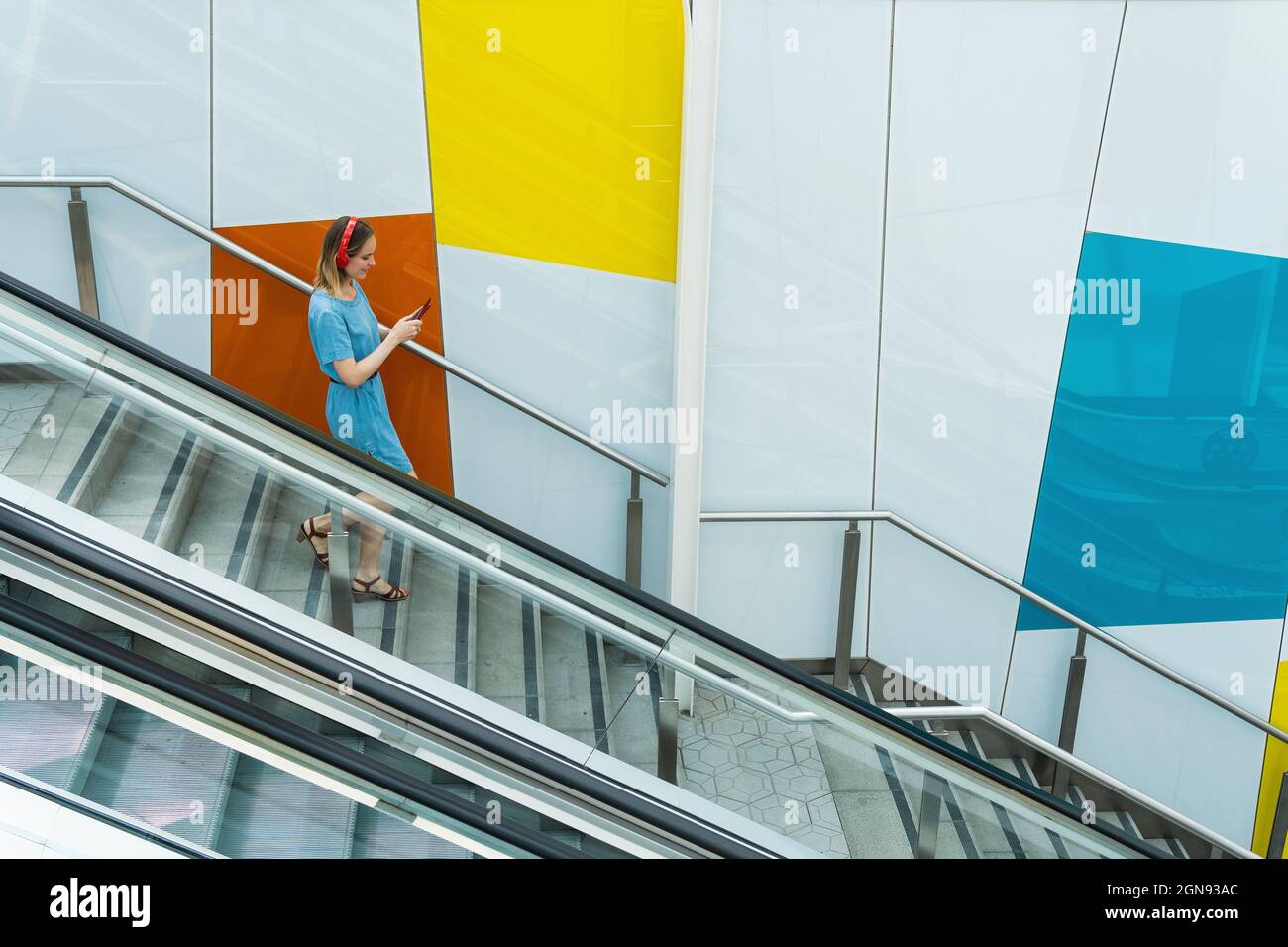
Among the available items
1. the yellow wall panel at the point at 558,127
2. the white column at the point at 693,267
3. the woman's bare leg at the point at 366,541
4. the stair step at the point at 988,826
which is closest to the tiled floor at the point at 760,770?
the stair step at the point at 988,826

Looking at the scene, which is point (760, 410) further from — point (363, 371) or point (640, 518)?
point (363, 371)

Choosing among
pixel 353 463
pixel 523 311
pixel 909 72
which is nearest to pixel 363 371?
pixel 353 463

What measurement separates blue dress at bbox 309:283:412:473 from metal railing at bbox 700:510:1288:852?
1.42m

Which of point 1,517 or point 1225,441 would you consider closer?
point 1,517

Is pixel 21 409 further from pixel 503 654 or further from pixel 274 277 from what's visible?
pixel 274 277

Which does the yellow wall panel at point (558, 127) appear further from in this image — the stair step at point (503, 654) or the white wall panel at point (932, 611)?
the stair step at point (503, 654)

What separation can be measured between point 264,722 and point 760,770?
1.41 metres

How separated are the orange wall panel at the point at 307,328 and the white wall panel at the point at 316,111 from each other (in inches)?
3.3

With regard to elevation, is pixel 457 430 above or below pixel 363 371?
below

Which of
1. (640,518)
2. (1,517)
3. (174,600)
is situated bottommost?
(640,518)

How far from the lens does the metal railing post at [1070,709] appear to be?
498 cm

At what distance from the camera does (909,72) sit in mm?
4367

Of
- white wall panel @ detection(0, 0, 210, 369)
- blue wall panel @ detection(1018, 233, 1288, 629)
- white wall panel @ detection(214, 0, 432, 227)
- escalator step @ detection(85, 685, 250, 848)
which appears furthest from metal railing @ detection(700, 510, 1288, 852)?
escalator step @ detection(85, 685, 250, 848)

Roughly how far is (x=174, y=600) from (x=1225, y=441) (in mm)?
4352
